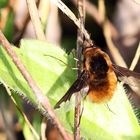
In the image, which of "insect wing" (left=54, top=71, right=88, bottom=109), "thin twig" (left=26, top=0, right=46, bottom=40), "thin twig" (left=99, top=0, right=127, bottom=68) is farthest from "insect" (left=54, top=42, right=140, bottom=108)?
"thin twig" (left=99, top=0, right=127, bottom=68)

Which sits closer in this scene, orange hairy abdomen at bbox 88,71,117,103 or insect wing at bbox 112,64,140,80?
orange hairy abdomen at bbox 88,71,117,103

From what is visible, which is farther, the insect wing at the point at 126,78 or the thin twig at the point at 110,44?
the thin twig at the point at 110,44

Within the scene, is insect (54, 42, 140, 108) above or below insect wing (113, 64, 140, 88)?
above

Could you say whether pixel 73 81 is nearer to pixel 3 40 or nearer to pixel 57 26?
pixel 3 40

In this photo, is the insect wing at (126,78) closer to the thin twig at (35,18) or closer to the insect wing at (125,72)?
the insect wing at (125,72)

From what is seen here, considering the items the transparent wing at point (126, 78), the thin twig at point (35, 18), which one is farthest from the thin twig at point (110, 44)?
the thin twig at point (35, 18)

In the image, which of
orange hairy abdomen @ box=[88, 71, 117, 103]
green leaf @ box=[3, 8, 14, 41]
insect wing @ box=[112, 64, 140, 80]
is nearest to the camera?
orange hairy abdomen @ box=[88, 71, 117, 103]

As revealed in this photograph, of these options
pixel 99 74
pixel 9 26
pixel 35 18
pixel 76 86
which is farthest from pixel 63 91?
pixel 9 26

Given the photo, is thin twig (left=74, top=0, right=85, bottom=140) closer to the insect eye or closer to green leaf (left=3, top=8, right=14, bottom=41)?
the insect eye
